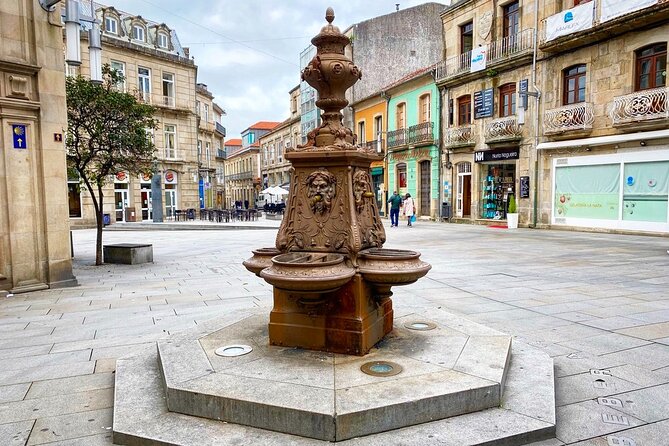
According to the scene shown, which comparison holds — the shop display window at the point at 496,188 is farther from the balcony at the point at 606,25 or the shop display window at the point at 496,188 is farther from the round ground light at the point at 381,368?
the round ground light at the point at 381,368

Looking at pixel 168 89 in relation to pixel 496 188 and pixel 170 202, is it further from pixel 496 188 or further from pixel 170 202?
pixel 496 188

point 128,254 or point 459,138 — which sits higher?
point 459,138

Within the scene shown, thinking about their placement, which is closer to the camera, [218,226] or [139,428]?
[139,428]

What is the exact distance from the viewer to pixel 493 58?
2095cm

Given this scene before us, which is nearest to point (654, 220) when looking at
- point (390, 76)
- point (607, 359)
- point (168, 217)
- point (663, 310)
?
point (663, 310)

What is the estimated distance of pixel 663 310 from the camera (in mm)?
5523

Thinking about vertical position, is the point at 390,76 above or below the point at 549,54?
above

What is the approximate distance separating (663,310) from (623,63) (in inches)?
529

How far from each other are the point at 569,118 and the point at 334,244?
1654cm

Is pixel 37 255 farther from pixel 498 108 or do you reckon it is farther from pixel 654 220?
pixel 498 108

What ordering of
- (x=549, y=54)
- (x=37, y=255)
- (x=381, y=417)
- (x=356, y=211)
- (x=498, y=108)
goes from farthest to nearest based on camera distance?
(x=498, y=108) → (x=549, y=54) → (x=37, y=255) → (x=356, y=211) → (x=381, y=417)

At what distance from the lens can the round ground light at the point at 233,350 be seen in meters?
3.61

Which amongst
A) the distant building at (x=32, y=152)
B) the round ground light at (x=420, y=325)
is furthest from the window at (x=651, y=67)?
the distant building at (x=32, y=152)

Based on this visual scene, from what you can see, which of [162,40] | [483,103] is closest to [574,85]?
[483,103]
